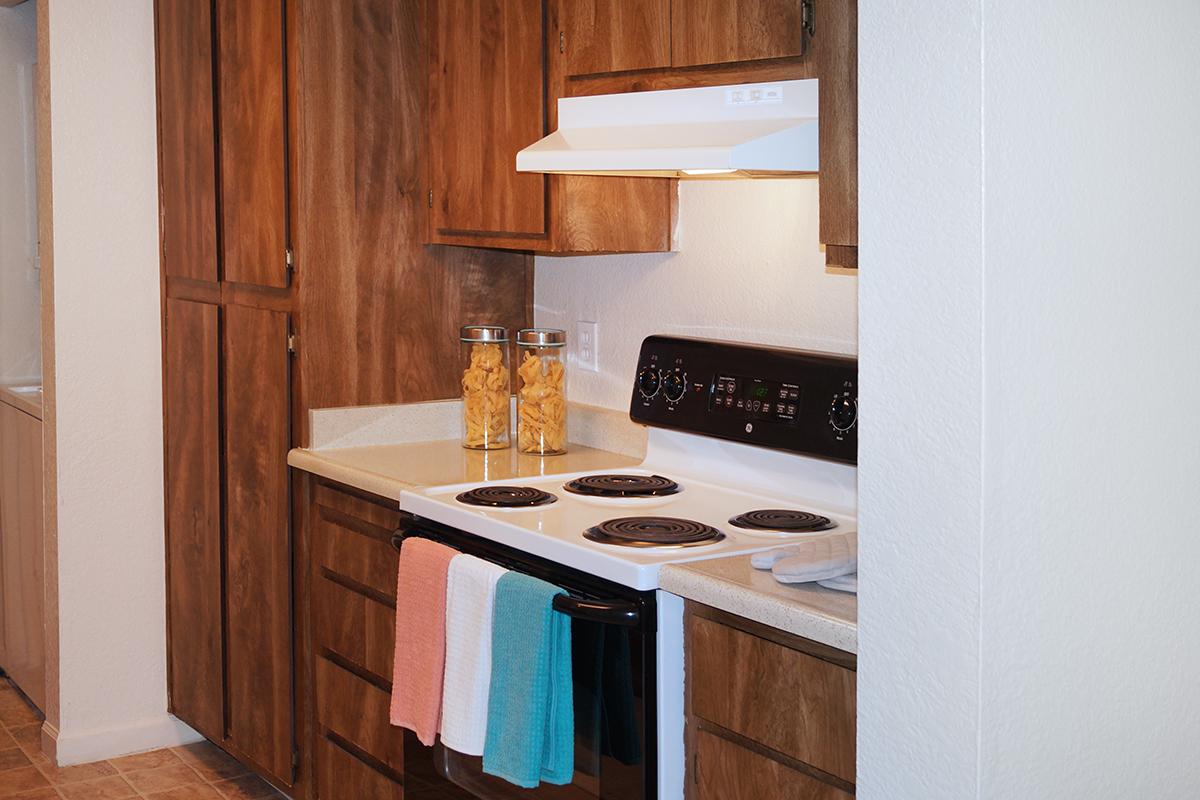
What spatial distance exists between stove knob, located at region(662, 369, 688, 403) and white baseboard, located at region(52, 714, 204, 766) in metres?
1.92

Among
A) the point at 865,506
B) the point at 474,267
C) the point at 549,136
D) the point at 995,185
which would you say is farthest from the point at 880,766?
the point at 474,267

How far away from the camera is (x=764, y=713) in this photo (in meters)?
1.80

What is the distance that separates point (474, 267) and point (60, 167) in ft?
3.88

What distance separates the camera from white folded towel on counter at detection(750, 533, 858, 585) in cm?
178

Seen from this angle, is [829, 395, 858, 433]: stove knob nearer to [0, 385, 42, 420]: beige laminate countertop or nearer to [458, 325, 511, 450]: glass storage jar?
[458, 325, 511, 450]: glass storage jar

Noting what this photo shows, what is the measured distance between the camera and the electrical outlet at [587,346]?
3.15 meters

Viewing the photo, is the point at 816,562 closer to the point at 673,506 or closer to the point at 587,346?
the point at 673,506

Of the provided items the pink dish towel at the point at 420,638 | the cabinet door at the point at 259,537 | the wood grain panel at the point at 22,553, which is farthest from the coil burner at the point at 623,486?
the wood grain panel at the point at 22,553

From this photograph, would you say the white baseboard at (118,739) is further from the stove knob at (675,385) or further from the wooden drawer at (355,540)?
the stove knob at (675,385)

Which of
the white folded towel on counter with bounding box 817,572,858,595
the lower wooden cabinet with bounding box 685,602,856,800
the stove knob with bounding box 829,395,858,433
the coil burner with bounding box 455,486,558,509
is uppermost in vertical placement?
the stove knob with bounding box 829,395,858,433

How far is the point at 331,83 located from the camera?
2.99 m

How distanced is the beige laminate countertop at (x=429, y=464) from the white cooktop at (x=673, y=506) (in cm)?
8

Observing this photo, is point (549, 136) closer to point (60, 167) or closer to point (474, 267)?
point (474, 267)

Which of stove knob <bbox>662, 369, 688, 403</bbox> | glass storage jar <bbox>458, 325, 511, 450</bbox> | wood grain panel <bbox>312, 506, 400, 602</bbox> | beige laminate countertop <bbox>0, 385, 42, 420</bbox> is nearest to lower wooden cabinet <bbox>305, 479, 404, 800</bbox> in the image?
wood grain panel <bbox>312, 506, 400, 602</bbox>
